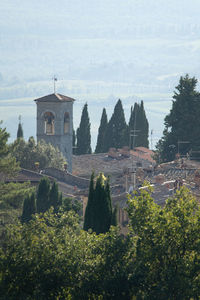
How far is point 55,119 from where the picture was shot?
93.6 metres

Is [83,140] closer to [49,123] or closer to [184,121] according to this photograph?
[49,123]

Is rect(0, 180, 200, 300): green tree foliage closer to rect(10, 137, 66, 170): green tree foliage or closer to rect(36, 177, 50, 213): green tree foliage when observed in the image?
rect(36, 177, 50, 213): green tree foliage

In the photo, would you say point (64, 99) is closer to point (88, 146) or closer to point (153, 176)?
point (88, 146)

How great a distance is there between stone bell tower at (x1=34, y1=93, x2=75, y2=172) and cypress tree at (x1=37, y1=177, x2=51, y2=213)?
3182 centimetres

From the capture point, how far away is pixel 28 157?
83.0m

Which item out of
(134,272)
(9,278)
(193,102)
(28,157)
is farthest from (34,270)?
(193,102)

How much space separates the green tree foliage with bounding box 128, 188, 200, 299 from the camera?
30047mm

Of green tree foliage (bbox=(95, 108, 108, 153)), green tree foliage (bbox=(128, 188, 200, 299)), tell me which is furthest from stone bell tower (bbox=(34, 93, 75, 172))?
green tree foliage (bbox=(128, 188, 200, 299))

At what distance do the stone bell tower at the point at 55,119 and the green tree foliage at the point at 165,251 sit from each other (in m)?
60.7

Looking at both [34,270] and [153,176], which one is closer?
[34,270]

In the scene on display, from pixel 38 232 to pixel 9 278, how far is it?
9.64 ft

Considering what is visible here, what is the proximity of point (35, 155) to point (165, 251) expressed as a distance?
52.7 metres

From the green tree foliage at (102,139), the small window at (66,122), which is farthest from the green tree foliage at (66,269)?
the green tree foliage at (102,139)

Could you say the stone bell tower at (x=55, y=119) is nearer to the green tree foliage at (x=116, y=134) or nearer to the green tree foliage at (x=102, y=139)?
the green tree foliage at (x=116, y=134)
